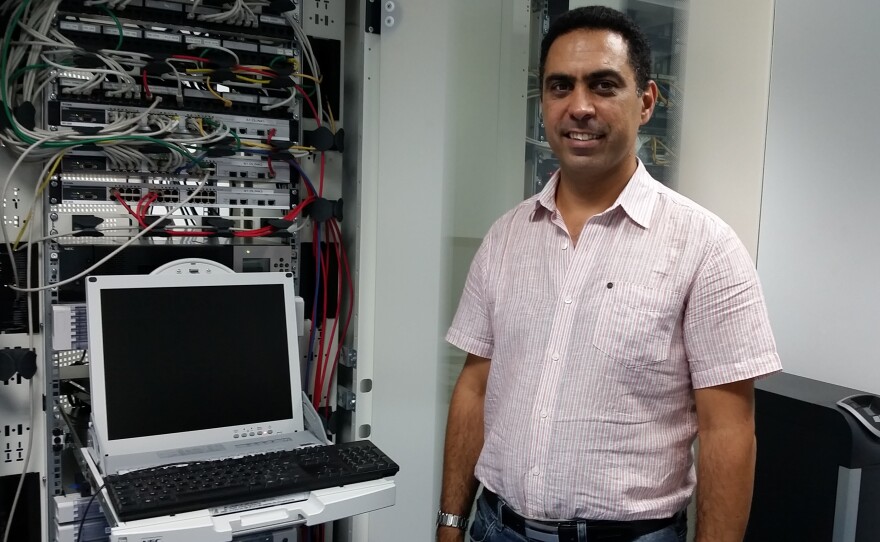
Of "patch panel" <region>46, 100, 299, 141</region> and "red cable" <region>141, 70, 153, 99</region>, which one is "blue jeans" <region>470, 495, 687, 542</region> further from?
"red cable" <region>141, 70, 153, 99</region>

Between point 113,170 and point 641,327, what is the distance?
→ 128 centimetres

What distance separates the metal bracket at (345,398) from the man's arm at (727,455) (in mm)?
1035

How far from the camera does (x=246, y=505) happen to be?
1425 millimetres

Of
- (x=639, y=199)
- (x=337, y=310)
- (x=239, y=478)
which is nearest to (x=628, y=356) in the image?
(x=639, y=199)

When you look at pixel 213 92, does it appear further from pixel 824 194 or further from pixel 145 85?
pixel 824 194

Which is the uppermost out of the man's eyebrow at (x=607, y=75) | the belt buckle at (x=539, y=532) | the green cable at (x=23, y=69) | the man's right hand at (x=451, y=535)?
the green cable at (x=23, y=69)

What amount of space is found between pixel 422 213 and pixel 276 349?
55 cm

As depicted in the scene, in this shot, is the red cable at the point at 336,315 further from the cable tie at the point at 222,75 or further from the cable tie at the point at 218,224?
the cable tie at the point at 222,75

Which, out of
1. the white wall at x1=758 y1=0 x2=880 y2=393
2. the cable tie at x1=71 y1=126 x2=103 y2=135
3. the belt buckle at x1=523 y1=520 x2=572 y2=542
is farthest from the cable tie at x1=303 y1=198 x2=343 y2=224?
the white wall at x1=758 y1=0 x2=880 y2=393

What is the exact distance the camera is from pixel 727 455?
1240 millimetres

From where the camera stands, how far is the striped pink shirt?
1242 millimetres

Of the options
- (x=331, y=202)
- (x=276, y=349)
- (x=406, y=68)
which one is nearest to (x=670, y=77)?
(x=406, y=68)

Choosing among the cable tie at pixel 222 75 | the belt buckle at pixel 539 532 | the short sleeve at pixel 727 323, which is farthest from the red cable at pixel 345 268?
the short sleeve at pixel 727 323

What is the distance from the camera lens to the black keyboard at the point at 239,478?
134 cm
